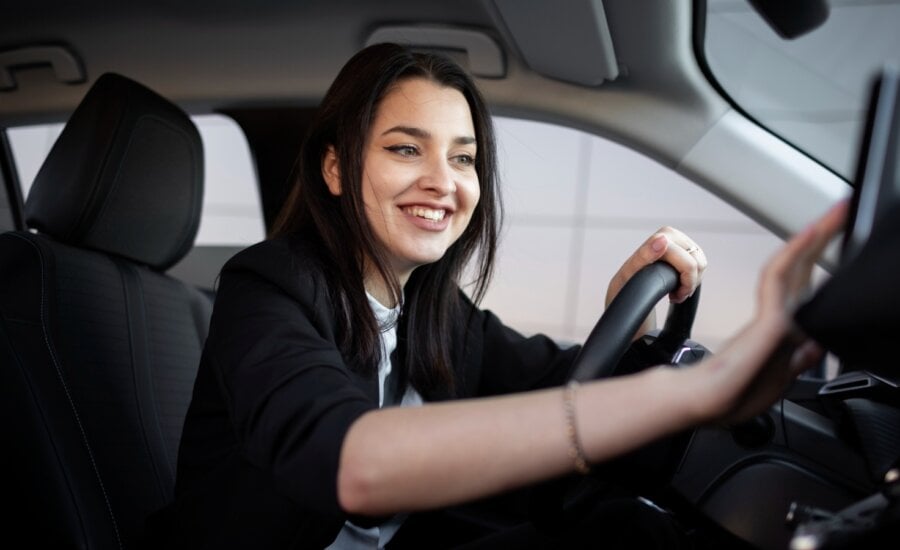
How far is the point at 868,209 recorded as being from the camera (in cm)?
53

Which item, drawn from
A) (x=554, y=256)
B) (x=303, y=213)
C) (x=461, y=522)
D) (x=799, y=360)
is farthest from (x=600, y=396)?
(x=554, y=256)

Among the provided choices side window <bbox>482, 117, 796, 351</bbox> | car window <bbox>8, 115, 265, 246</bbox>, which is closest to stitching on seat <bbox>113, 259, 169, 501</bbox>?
side window <bbox>482, 117, 796, 351</bbox>

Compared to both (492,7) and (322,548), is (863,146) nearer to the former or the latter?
(322,548)

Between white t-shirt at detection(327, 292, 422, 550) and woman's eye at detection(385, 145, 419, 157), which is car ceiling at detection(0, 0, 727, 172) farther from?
white t-shirt at detection(327, 292, 422, 550)

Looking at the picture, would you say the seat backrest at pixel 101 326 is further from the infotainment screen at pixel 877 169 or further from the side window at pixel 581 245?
the side window at pixel 581 245

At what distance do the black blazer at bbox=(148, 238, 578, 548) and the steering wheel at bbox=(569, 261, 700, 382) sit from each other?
8.7 inches

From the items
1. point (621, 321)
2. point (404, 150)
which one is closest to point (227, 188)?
point (404, 150)

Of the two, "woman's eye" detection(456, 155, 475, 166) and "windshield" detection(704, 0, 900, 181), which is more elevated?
"windshield" detection(704, 0, 900, 181)

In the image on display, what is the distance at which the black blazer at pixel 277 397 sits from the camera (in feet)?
2.43

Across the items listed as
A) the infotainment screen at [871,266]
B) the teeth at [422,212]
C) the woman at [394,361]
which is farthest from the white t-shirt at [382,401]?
the infotainment screen at [871,266]

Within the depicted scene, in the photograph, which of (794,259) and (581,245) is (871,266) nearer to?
(794,259)

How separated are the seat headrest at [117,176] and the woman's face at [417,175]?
460mm

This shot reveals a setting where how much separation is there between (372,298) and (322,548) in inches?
13.0

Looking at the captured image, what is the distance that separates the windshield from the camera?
57.7 inches
